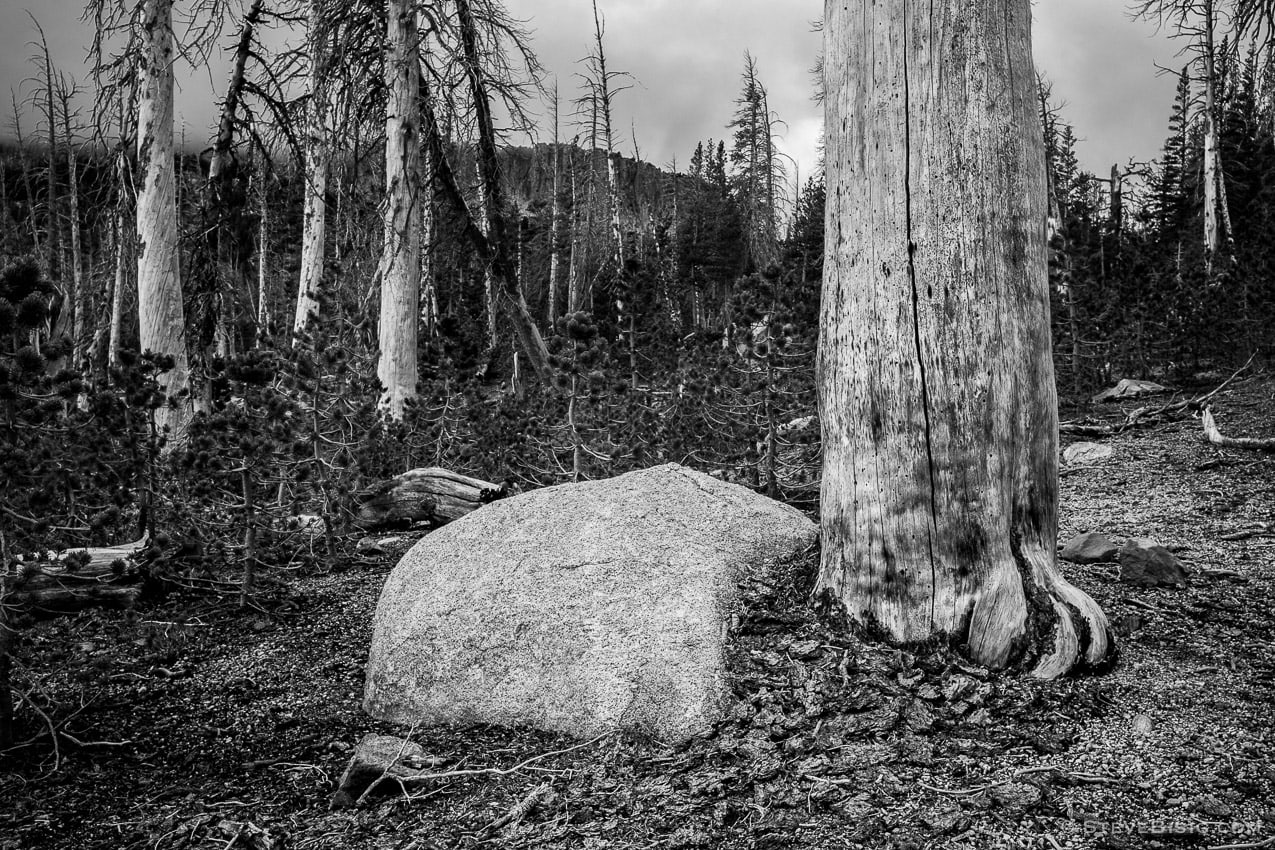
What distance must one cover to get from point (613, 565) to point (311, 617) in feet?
8.54

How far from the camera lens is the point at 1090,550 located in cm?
415

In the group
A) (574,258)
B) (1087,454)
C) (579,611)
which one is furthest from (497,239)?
(574,258)

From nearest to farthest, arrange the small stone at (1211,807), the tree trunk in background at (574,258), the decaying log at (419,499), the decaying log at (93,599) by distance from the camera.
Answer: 1. the small stone at (1211,807)
2. the decaying log at (93,599)
3. the decaying log at (419,499)
4. the tree trunk in background at (574,258)

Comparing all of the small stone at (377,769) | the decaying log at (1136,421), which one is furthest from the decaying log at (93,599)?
the decaying log at (1136,421)

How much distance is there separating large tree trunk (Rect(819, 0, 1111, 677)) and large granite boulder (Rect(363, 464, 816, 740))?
66 centimetres

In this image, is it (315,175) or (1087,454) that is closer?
(1087,454)

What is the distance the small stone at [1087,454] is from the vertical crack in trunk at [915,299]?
23.8ft

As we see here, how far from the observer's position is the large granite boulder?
269 cm

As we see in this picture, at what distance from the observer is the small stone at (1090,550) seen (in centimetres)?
408

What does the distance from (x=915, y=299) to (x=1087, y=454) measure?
775 cm

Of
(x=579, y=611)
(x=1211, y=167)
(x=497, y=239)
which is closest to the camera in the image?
(x=579, y=611)

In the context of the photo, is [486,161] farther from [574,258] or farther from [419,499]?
[574,258]

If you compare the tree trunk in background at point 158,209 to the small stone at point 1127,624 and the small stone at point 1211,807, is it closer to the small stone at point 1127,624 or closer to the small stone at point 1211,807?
the small stone at point 1127,624

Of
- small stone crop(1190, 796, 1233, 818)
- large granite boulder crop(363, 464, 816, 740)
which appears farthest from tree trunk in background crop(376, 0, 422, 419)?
small stone crop(1190, 796, 1233, 818)
